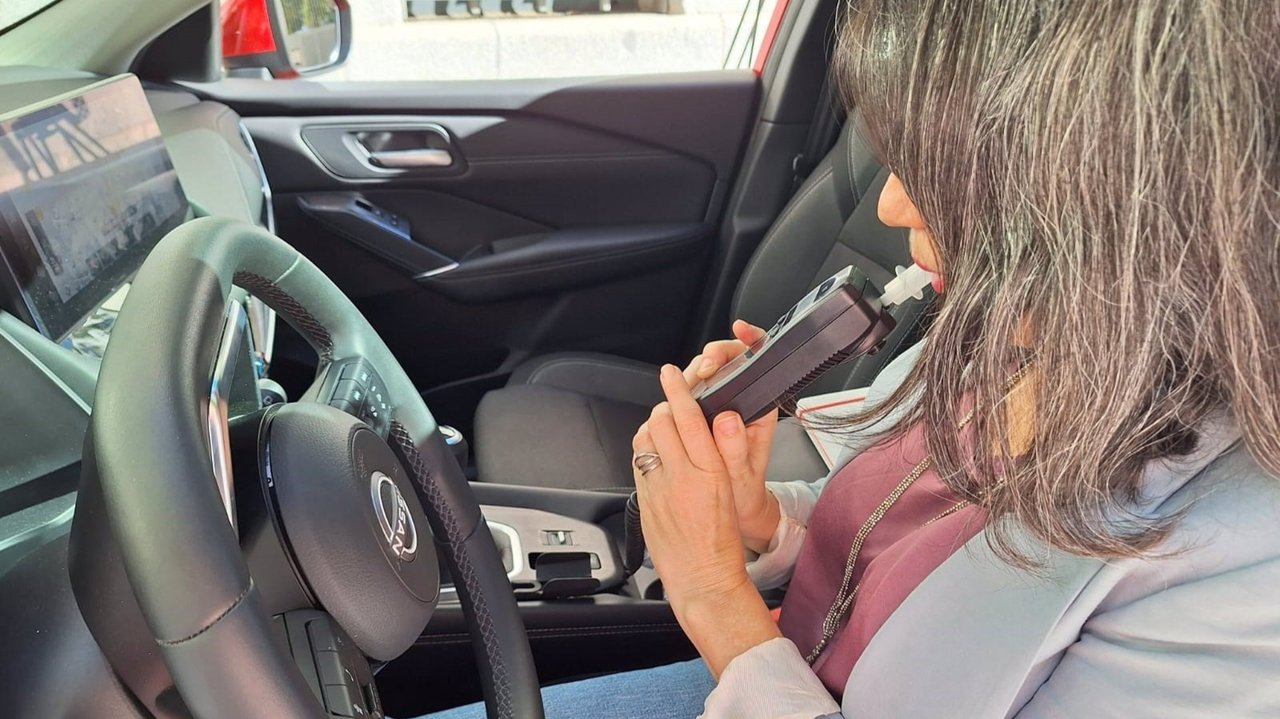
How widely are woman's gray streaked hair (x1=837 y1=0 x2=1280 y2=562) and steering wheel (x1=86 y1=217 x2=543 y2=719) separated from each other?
1.12ft

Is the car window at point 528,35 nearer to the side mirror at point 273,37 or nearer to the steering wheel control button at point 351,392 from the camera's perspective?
the side mirror at point 273,37

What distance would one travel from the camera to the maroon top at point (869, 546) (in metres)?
0.70

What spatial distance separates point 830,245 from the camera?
1.49 meters

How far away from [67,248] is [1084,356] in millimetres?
822

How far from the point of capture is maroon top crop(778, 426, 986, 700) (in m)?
0.70

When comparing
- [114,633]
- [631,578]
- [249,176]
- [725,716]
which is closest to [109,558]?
[114,633]

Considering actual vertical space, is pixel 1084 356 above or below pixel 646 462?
above

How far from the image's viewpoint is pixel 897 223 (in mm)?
658

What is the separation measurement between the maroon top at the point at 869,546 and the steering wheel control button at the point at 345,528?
0.33 meters

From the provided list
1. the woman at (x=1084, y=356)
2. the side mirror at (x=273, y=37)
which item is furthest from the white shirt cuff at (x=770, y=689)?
the side mirror at (x=273, y=37)

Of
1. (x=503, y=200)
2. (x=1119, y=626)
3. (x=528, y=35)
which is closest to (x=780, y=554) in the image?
(x=1119, y=626)

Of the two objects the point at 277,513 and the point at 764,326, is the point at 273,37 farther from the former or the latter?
the point at 277,513

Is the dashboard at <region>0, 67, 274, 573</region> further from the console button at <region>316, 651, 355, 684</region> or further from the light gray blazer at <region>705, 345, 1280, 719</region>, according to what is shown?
the light gray blazer at <region>705, 345, 1280, 719</region>

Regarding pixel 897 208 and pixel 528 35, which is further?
pixel 528 35
